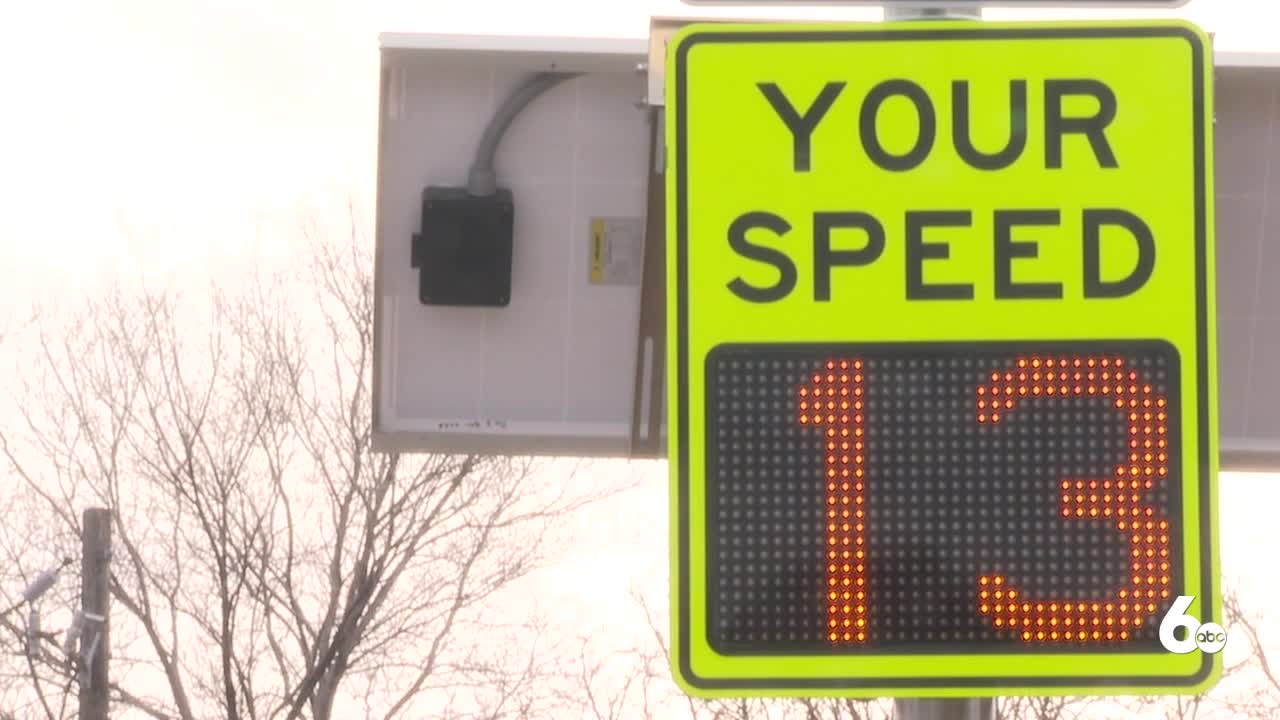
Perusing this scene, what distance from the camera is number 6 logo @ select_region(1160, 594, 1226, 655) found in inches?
108

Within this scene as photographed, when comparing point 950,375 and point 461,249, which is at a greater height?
point 461,249

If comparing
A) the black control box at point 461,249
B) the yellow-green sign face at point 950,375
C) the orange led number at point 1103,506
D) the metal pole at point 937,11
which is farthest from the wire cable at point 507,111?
the orange led number at point 1103,506

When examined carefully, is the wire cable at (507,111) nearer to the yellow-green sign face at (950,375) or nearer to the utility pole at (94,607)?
the yellow-green sign face at (950,375)

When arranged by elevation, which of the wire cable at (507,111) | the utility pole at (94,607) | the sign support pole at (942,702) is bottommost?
the utility pole at (94,607)

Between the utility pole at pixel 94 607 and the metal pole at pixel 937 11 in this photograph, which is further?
the utility pole at pixel 94 607

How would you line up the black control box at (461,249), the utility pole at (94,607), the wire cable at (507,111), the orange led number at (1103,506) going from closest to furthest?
the orange led number at (1103,506) < the black control box at (461,249) < the wire cable at (507,111) < the utility pole at (94,607)

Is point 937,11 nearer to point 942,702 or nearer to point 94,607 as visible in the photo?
point 942,702

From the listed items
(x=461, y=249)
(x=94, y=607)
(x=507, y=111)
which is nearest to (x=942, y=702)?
(x=461, y=249)

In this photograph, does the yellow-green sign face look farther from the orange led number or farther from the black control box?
the black control box

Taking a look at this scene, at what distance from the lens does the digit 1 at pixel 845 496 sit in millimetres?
2738

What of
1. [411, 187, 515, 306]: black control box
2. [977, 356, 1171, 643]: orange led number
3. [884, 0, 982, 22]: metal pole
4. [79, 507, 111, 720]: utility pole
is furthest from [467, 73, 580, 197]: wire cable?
[79, 507, 111, 720]: utility pole

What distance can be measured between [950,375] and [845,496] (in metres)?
0.20

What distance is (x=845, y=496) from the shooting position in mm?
2748

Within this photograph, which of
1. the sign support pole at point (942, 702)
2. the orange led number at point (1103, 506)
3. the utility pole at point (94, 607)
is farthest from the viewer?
the utility pole at point (94, 607)
